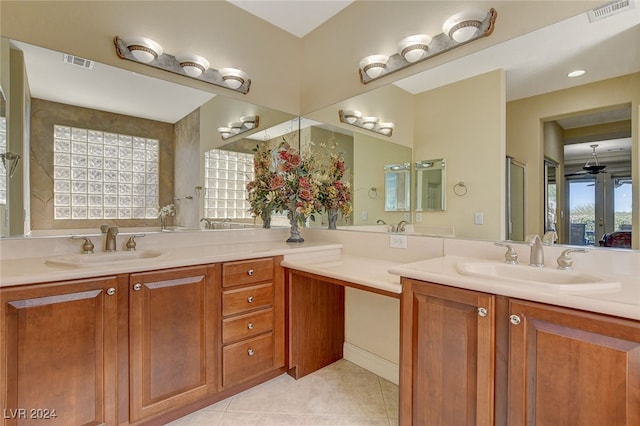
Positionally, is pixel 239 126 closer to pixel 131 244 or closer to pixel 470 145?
pixel 131 244

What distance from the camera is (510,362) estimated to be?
1.07m

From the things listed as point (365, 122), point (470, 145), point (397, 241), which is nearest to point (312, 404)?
point (397, 241)

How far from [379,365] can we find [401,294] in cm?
106

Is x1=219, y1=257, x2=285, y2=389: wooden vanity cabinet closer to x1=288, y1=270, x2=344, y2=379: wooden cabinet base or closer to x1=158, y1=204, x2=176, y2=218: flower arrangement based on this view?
x1=288, y1=270, x2=344, y2=379: wooden cabinet base

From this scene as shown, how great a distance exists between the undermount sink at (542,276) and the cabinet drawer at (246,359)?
51.2 inches

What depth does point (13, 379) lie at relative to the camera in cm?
117

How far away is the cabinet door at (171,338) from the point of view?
4.79ft

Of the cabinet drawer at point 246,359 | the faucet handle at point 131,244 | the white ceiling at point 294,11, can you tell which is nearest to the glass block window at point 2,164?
the faucet handle at point 131,244

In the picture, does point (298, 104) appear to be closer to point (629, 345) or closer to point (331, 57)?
point (331, 57)

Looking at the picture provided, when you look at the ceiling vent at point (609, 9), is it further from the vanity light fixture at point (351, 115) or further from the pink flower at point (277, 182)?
the pink flower at point (277, 182)

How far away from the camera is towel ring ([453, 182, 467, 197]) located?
→ 5.71ft

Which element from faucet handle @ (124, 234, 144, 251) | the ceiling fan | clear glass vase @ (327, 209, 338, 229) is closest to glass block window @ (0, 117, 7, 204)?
faucet handle @ (124, 234, 144, 251)

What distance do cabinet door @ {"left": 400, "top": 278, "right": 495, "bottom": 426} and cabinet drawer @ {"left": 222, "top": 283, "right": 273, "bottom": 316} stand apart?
93cm

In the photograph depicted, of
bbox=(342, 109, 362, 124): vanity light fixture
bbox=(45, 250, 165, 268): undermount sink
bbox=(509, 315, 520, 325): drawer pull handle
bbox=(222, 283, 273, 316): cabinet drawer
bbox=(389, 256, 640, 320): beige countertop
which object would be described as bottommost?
bbox=(222, 283, 273, 316): cabinet drawer
